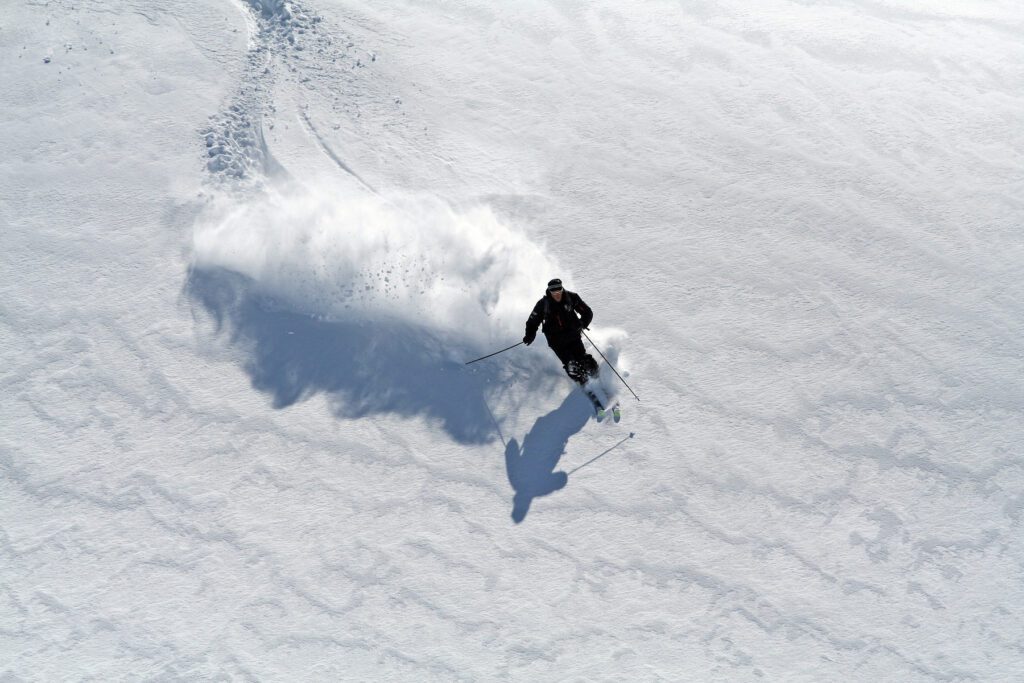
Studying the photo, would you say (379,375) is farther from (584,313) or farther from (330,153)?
(330,153)

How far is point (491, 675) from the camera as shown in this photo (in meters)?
6.14

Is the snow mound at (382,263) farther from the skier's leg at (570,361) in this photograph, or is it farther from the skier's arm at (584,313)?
the skier's arm at (584,313)

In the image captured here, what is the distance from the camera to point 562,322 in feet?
24.3

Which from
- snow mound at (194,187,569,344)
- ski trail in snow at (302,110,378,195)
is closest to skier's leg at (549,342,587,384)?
snow mound at (194,187,569,344)

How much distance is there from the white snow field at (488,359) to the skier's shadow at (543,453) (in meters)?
0.04

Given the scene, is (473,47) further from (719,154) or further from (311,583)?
(311,583)

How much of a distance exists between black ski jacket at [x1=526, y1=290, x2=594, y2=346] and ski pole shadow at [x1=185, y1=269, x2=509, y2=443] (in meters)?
0.91

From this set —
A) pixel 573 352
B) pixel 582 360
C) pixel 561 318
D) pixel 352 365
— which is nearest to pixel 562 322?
pixel 561 318

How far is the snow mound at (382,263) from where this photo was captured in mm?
8242

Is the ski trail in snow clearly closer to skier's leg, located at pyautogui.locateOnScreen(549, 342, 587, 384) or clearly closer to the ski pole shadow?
the ski pole shadow

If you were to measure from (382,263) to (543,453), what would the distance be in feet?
9.95

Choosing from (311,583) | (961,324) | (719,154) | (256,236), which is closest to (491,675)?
(311,583)

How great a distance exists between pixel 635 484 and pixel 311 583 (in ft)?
10.8

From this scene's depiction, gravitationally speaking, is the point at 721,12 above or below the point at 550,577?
above
